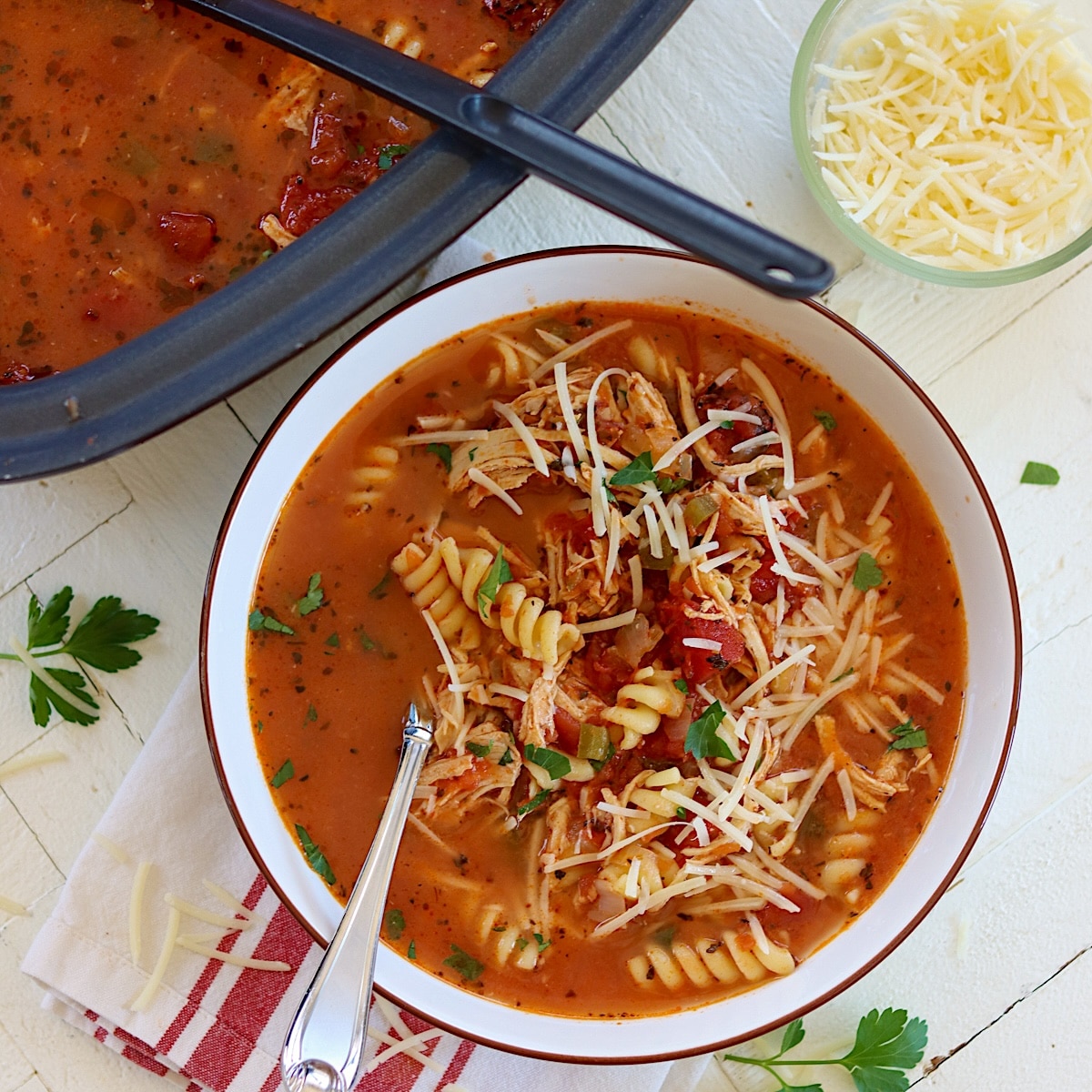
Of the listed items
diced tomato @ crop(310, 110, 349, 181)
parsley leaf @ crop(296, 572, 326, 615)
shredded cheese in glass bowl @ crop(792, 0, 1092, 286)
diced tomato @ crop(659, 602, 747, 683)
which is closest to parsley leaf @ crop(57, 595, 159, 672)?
parsley leaf @ crop(296, 572, 326, 615)

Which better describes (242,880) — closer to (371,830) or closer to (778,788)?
(371,830)

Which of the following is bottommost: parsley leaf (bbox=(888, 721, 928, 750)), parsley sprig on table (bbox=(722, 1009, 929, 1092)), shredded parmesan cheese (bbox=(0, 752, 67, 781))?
parsley sprig on table (bbox=(722, 1009, 929, 1092))

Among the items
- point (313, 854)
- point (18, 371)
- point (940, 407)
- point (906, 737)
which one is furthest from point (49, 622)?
point (940, 407)

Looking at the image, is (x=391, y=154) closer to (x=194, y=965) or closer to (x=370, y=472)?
(x=370, y=472)

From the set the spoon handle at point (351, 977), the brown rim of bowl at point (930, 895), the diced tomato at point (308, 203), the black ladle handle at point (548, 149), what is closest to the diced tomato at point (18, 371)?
the brown rim of bowl at point (930, 895)

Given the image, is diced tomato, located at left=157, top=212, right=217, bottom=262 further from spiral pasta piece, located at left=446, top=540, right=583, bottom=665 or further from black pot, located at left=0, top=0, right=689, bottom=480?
spiral pasta piece, located at left=446, top=540, right=583, bottom=665

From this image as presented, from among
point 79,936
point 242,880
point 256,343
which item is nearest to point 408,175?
point 256,343

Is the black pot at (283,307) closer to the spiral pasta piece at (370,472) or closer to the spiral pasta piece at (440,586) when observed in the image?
the spiral pasta piece at (370,472)
